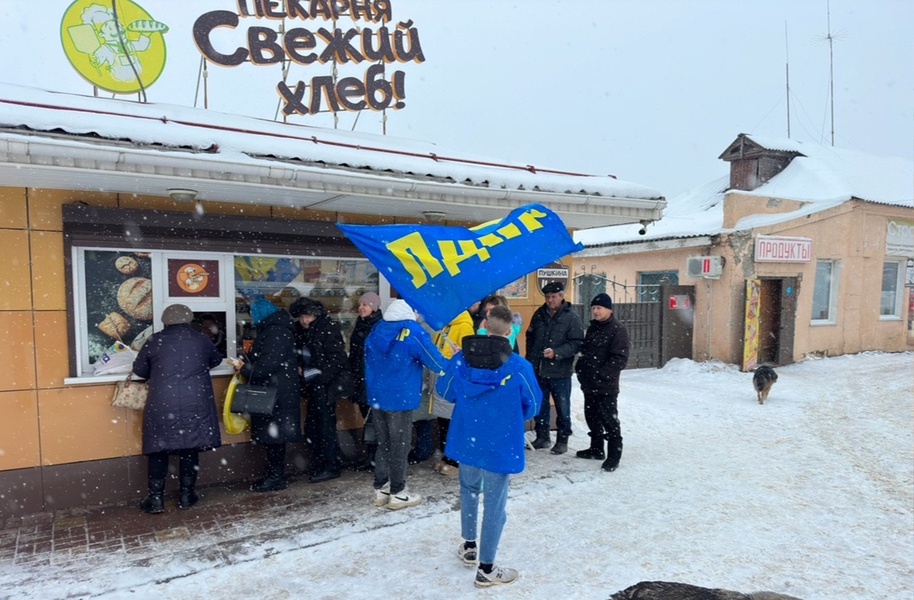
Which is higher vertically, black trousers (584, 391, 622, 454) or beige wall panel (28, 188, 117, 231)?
beige wall panel (28, 188, 117, 231)

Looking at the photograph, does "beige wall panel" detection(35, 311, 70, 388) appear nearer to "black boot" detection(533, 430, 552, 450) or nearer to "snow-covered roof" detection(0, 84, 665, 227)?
"snow-covered roof" detection(0, 84, 665, 227)

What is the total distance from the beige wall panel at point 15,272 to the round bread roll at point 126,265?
65 centimetres

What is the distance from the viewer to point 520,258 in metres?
4.52

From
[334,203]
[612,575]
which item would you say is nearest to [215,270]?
[334,203]

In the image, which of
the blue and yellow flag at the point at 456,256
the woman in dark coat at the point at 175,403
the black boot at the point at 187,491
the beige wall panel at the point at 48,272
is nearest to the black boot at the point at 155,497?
the woman in dark coat at the point at 175,403

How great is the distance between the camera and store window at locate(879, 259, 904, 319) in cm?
1611

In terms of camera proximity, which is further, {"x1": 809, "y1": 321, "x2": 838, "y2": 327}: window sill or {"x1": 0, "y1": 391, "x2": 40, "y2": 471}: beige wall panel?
{"x1": 809, "y1": 321, "x2": 838, "y2": 327}: window sill

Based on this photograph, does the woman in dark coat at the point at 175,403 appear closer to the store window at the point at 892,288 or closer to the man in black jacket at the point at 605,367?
the man in black jacket at the point at 605,367

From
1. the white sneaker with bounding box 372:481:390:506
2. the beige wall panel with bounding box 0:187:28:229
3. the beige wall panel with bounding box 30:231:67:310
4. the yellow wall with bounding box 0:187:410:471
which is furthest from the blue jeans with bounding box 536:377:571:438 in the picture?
the beige wall panel with bounding box 0:187:28:229

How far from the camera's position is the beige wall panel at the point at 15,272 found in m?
4.62

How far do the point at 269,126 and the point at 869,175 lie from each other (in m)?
18.3

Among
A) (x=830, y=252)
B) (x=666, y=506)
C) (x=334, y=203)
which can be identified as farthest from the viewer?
(x=830, y=252)

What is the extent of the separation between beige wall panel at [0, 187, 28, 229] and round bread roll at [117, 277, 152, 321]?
89 cm

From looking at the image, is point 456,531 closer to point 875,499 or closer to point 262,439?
point 262,439
